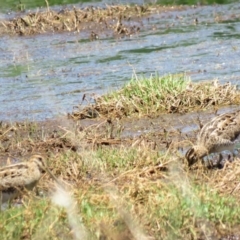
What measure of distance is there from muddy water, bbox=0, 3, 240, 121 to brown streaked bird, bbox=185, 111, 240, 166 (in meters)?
3.01

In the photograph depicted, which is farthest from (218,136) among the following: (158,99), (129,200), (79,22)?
(79,22)

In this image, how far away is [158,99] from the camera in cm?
1191

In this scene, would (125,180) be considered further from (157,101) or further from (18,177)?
(157,101)

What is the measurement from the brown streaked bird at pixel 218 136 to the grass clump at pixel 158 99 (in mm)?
1898

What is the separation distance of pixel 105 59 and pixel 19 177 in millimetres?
8670

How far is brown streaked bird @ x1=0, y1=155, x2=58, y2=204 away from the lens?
26.5ft

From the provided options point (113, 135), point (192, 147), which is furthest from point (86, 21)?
point (192, 147)

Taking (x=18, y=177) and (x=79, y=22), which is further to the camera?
(x=79, y=22)

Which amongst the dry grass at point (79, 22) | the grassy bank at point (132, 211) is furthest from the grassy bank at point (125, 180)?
the dry grass at point (79, 22)

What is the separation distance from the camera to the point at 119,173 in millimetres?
8836

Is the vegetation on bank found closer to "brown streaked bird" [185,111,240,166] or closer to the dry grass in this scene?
"brown streaked bird" [185,111,240,166]

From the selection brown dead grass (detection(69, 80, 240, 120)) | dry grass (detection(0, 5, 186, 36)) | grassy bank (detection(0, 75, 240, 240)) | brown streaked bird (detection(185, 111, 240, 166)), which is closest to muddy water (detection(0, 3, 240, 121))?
dry grass (detection(0, 5, 186, 36))

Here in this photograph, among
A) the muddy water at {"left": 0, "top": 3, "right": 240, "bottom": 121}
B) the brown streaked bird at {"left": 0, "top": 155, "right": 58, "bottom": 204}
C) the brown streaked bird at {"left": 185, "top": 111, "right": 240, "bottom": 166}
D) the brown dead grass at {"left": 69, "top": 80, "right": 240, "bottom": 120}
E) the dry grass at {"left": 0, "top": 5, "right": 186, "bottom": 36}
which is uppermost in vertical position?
the brown streaked bird at {"left": 0, "top": 155, "right": 58, "bottom": 204}

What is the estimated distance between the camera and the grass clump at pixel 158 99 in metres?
11.8
